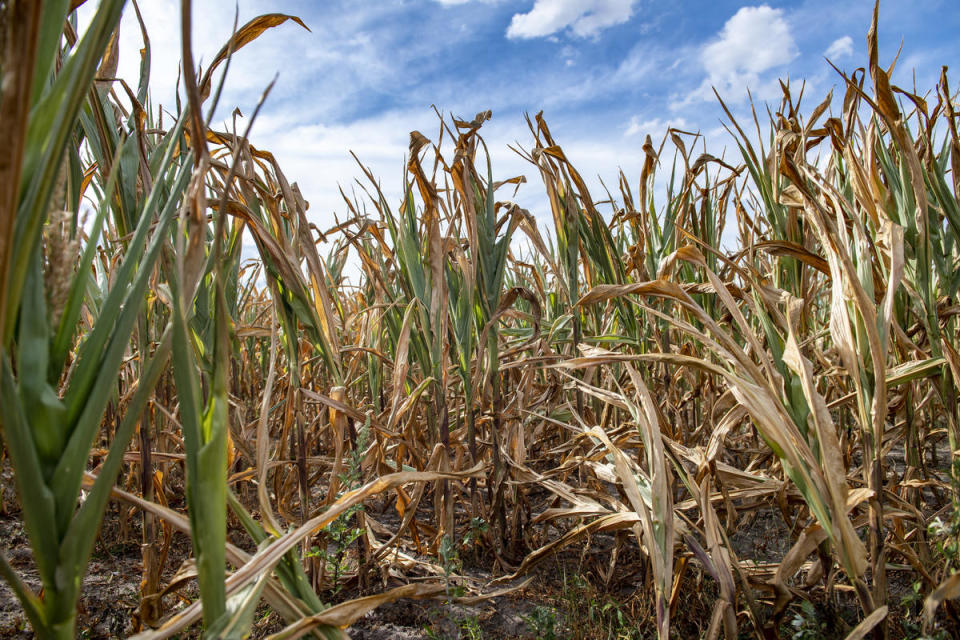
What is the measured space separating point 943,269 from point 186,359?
A: 5.08 ft

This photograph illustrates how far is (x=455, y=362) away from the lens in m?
2.29

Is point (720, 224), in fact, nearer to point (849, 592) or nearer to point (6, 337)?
point (849, 592)

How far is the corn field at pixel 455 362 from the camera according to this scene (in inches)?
19.6

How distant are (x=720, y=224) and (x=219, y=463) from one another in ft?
7.21

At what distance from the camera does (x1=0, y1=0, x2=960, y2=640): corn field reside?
0.50 m

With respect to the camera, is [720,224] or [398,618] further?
[720,224]

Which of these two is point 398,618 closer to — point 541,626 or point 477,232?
point 541,626

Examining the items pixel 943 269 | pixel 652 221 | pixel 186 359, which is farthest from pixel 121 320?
pixel 652 221

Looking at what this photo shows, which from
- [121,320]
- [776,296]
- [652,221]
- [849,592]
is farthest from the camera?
[652,221]

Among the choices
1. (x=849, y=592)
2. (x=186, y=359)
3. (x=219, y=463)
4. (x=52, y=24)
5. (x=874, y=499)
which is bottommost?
(x=849, y=592)

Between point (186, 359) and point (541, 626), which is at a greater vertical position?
point (186, 359)

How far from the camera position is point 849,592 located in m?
1.43

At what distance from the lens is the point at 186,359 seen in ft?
1.76

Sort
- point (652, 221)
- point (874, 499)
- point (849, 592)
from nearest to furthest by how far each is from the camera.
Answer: point (874, 499), point (849, 592), point (652, 221)
